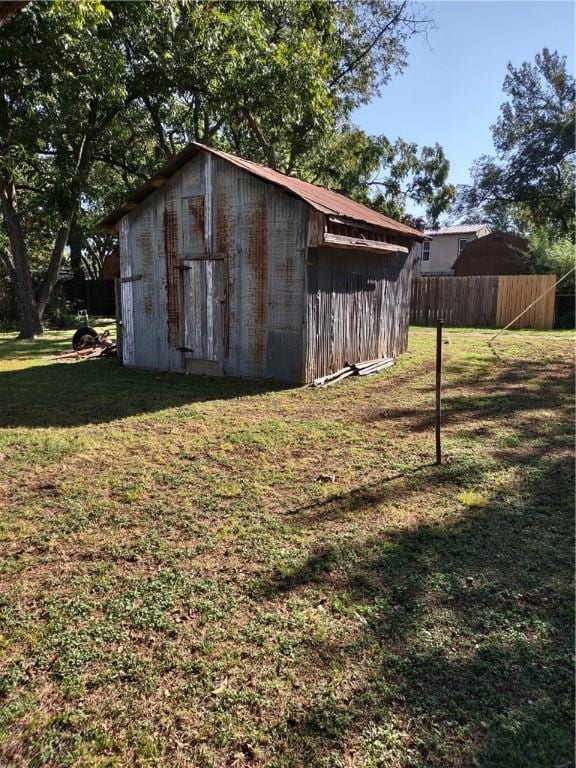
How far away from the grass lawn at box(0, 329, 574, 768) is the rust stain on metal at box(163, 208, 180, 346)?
13.6ft

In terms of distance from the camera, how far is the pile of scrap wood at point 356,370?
8.76 metres

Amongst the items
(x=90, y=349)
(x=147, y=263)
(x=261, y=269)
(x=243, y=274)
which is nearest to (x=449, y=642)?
(x=261, y=269)

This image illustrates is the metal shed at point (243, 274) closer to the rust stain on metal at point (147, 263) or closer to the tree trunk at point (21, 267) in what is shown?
the rust stain on metal at point (147, 263)

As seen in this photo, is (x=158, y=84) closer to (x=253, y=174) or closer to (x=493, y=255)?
(x=253, y=174)

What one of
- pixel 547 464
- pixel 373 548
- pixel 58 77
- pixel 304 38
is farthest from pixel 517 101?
pixel 373 548

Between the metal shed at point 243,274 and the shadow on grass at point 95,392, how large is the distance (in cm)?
61

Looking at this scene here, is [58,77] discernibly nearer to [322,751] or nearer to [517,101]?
[322,751]

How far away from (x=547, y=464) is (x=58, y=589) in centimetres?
427

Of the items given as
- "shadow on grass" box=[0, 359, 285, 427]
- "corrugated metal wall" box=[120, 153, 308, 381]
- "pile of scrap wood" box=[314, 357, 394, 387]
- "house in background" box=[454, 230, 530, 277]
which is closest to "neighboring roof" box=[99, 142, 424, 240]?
"corrugated metal wall" box=[120, 153, 308, 381]

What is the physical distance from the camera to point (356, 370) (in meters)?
9.66

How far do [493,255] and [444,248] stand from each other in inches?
322

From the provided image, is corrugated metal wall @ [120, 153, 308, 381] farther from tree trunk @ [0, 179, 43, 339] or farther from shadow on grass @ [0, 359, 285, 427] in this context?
tree trunk @ [0, 179, 43, 339]

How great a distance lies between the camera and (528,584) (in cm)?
287

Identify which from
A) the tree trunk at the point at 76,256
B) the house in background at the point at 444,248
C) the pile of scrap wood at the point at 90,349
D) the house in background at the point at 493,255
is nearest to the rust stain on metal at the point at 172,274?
the pile of scrap wood at the point at 90,349
